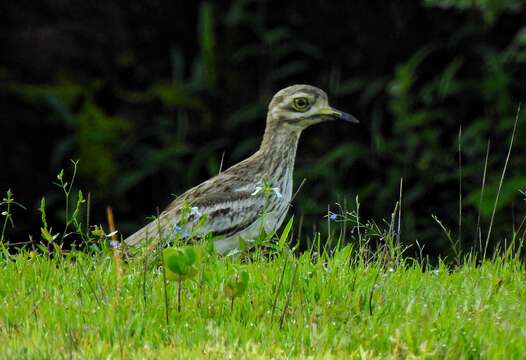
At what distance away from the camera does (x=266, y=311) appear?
6.80 m

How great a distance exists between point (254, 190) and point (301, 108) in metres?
0.84

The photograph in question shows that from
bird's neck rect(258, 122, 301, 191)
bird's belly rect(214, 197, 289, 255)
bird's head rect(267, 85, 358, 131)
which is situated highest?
bird's head rect(267, 85, 358, 131)

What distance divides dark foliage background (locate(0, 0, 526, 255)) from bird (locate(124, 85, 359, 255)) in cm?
232

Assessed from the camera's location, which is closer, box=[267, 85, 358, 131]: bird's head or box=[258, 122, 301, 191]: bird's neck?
box=[258, 122, 301, 191]: bird's neck

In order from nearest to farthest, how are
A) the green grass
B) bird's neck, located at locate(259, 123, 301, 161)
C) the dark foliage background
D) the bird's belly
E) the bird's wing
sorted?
the green grass < the bird's belly < the bird's wing < bird's neck, located at locate(259, 123, 301, 161) < the dark foliage background

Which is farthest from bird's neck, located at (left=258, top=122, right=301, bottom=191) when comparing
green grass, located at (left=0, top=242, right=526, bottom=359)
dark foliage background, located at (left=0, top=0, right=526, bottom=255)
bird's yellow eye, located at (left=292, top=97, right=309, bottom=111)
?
dark foliage background, located at (left=0, top=0, right=526, bottom=255)

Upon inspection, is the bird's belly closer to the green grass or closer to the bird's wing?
the bird's wing

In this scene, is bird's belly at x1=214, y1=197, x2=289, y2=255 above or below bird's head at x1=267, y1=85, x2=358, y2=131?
below

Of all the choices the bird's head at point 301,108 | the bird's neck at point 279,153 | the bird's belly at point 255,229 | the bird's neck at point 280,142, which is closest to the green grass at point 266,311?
the bird's belly at point 255,229

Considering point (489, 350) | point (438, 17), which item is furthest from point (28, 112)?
point (489, 350)

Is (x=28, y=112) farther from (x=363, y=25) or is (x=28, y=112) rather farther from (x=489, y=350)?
(x=489, y=350)

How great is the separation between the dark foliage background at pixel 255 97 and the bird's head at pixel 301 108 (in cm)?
228

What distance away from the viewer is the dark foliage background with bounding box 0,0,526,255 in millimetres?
12078

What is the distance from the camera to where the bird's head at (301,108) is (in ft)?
31.1
